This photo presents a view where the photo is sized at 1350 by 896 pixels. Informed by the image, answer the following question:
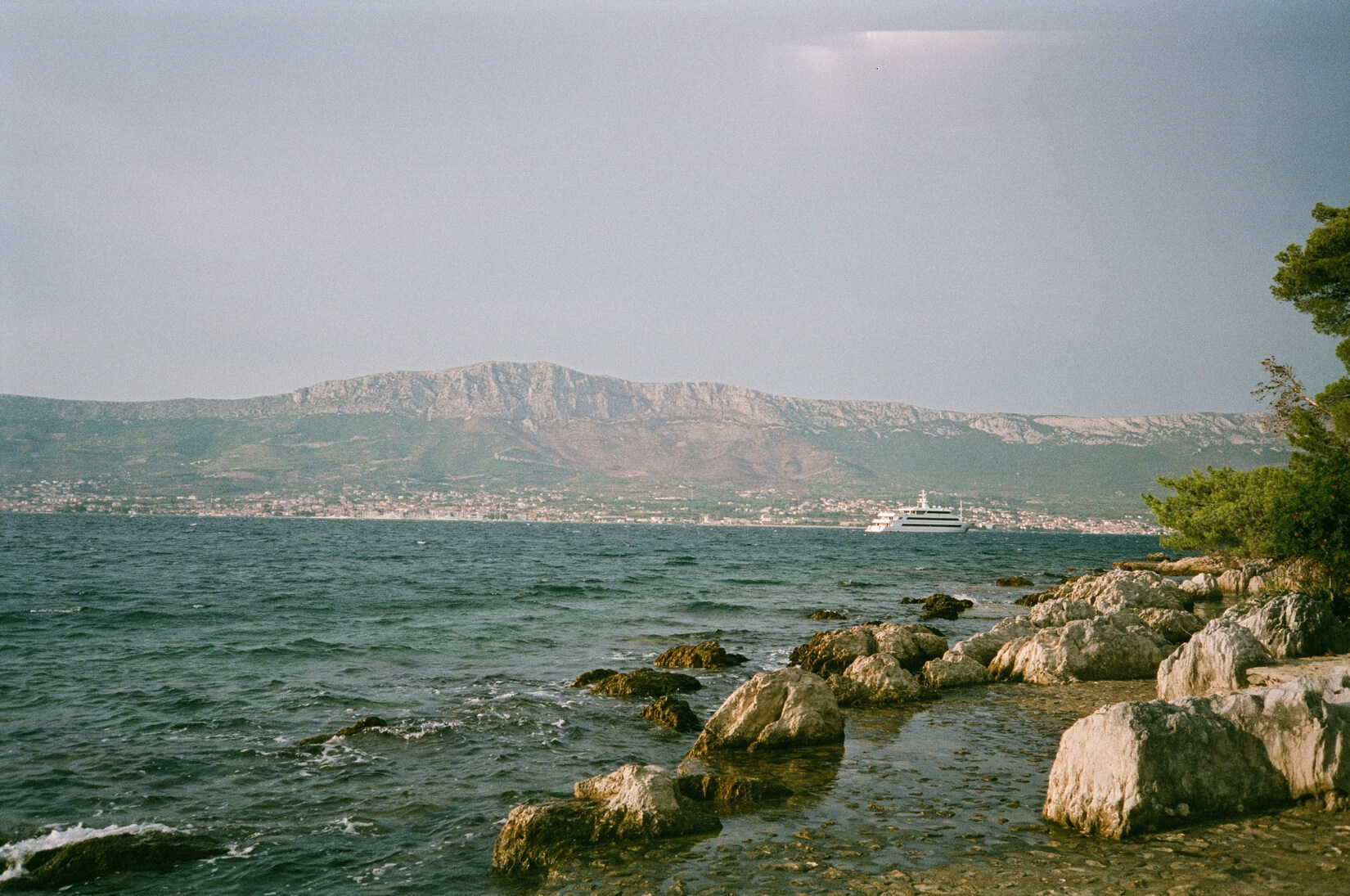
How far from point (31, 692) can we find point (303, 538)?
99.0 meters

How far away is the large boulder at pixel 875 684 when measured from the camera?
57.4ft

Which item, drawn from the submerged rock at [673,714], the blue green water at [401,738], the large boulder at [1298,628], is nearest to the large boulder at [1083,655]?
the blue green water at [401,738]

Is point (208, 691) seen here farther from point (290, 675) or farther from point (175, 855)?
point (175, 855)

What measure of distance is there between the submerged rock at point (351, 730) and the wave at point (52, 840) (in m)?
3.91

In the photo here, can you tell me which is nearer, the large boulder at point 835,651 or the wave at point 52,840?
the wave at point 52,840

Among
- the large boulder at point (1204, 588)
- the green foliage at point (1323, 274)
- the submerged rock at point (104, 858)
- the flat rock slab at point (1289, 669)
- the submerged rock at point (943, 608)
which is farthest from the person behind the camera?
the large boulder at point (1204, 588)

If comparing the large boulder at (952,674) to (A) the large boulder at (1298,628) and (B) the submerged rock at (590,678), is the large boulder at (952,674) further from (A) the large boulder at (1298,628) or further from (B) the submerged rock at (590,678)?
(B) the submerged rock at (590,678)

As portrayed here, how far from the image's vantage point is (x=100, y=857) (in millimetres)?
9992

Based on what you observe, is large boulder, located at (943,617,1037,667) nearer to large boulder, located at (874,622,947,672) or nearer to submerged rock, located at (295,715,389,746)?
large boulder, located at (874,622,947,672)

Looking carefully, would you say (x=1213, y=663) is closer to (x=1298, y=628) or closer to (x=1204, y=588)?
(x=1298, y=628)

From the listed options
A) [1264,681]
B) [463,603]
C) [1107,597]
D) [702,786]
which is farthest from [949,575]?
[702,786]

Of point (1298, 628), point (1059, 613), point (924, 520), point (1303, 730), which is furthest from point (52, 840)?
point (924, 520)

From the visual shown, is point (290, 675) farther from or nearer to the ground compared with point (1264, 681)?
nearer to the ground

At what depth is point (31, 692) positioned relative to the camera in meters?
19.2
